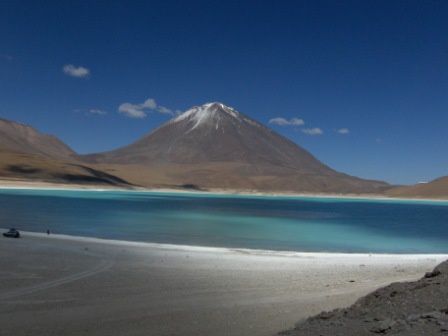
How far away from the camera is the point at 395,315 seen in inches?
202

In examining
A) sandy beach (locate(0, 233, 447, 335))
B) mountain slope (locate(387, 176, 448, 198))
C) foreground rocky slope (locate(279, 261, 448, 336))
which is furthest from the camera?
mountain slope (locate(387, 176, 448, 198))

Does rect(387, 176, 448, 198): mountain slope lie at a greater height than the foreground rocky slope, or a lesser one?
greater

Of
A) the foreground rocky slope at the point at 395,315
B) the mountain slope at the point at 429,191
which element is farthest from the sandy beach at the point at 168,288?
the mountain slope at the point at 429,191

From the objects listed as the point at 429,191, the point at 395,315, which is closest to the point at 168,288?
the point at 395,315

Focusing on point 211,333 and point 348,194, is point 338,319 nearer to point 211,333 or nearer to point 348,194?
point 211,333

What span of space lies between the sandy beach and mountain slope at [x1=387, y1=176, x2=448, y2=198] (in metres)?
115

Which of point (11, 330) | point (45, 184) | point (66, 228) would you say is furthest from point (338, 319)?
point (45, 184)

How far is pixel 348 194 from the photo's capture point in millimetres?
142125

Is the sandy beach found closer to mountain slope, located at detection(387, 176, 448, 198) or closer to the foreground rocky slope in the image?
the foreground rocky slope

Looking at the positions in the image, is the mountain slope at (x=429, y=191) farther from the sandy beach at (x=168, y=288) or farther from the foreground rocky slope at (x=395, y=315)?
the foreground rocky slope at (x=395, y=315)

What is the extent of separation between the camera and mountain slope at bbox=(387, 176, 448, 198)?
122875 mm

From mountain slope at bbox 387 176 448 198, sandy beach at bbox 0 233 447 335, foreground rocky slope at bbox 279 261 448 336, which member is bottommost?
sandy beach at bbox 0 233 447 335

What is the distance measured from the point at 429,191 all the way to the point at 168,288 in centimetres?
12889

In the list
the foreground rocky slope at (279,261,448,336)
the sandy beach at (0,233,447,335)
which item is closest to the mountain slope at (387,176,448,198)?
the sandy beach at (0,233,447,335)
